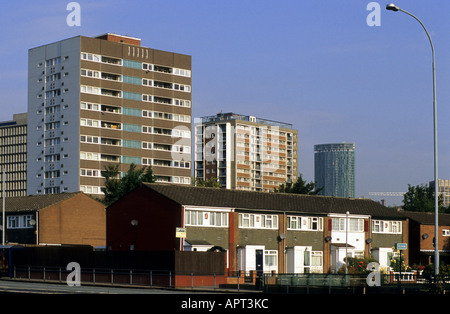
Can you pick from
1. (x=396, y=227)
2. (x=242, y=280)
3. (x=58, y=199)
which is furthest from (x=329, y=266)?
(x=58, y=199)

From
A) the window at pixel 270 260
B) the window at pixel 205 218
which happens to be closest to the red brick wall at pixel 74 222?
the window at pixel 205 218

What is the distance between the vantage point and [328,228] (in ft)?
244

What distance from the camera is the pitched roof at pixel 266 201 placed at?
6662 centimetres

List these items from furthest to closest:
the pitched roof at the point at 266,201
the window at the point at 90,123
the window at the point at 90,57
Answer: the window at the point at 90,57 < the window at the point at 90,123 < the pitched roof at the point at 266,201

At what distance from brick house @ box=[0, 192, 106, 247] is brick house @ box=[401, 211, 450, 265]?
116ft

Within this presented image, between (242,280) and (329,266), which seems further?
(329,266)

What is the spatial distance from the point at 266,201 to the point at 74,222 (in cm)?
2609

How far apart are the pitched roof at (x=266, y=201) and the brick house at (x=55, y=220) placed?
21236mm

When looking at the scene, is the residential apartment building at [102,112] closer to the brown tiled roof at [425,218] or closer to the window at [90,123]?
the window at [90,123]

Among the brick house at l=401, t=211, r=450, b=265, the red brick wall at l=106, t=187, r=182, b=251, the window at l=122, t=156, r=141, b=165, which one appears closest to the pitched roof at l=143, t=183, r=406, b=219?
the red brick wall at l=106, t=187, r=182, b=251

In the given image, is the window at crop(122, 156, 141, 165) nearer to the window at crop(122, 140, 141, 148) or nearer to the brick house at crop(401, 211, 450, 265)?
the window at crop(122, 140, 141, 148)

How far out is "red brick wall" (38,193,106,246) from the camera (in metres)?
84.3

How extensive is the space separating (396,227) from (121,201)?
98.4 ft
